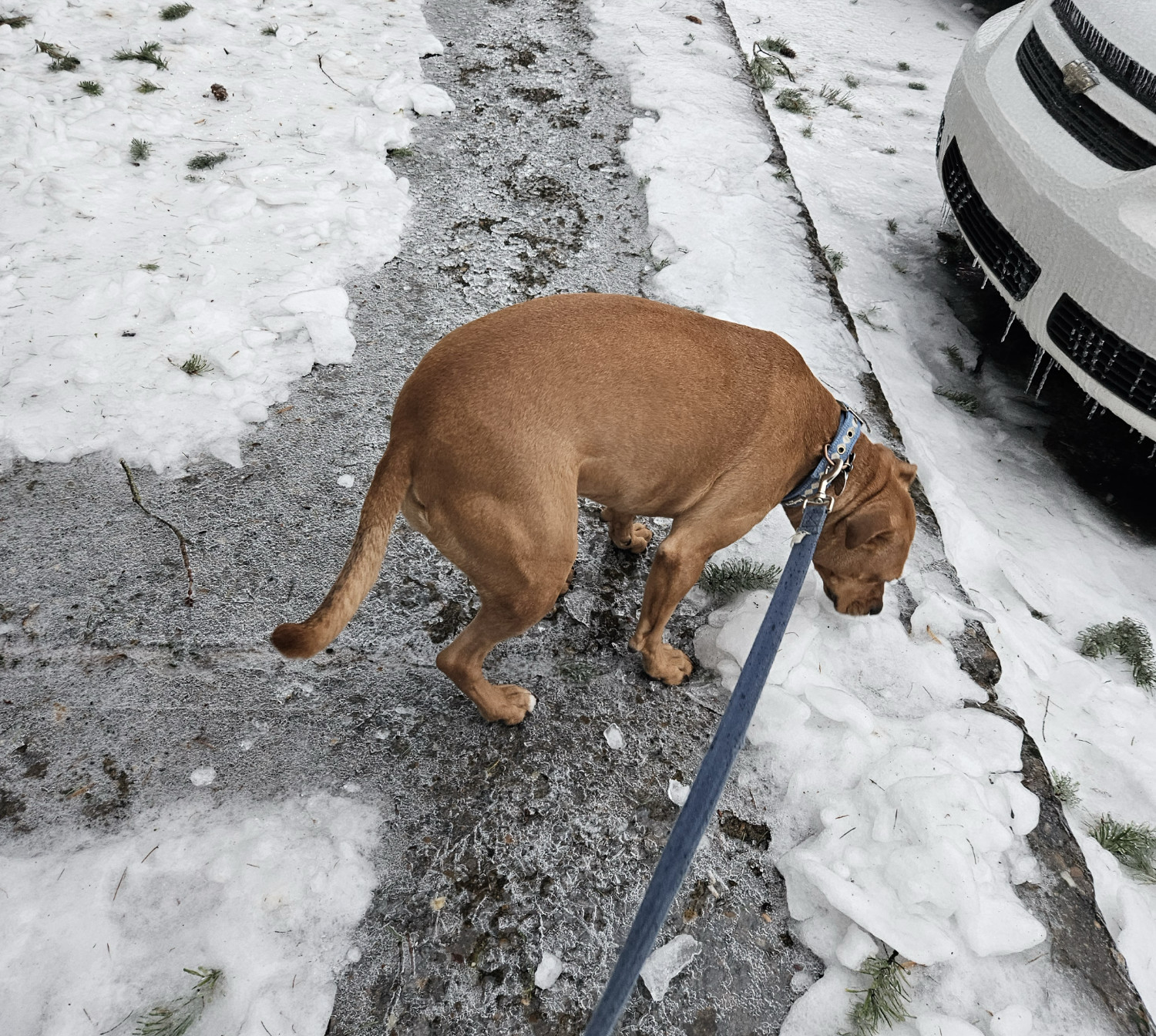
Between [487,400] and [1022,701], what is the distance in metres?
2.20

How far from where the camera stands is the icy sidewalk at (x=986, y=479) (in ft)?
8.64

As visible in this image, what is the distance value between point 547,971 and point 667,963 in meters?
0.31

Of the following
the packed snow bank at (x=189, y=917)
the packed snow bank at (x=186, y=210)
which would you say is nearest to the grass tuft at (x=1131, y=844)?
the packed snow bank at (x=189, y=917)

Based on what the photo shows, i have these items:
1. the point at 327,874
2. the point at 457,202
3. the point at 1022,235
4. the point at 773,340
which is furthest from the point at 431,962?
the point at 457,202

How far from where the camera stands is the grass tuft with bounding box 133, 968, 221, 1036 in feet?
5.54

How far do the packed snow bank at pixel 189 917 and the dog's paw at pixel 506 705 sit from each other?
440mm

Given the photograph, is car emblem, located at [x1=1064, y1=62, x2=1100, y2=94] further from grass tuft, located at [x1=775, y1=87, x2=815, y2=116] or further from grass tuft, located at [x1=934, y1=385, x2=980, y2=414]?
grass tuft, located at [x1=775, y1=87, x2=815, y2=116]

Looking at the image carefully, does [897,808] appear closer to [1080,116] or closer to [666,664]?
[666,664]

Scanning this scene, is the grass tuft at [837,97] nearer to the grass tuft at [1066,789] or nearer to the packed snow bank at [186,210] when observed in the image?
the packed snow bank at [186,210]

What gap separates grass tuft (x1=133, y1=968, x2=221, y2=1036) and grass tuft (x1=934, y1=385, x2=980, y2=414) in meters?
3.89

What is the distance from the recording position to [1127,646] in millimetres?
2955

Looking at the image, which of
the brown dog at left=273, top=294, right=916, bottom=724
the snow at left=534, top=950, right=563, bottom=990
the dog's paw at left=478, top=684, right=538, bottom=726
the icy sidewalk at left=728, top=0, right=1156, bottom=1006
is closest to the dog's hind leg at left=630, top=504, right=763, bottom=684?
the brown dog at left=273, top=294, right=916, bottom=724

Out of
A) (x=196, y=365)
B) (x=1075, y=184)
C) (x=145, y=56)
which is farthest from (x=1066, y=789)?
(x=145, y=56)

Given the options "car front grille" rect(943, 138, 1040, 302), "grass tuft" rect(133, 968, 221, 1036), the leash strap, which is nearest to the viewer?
the leash strap
